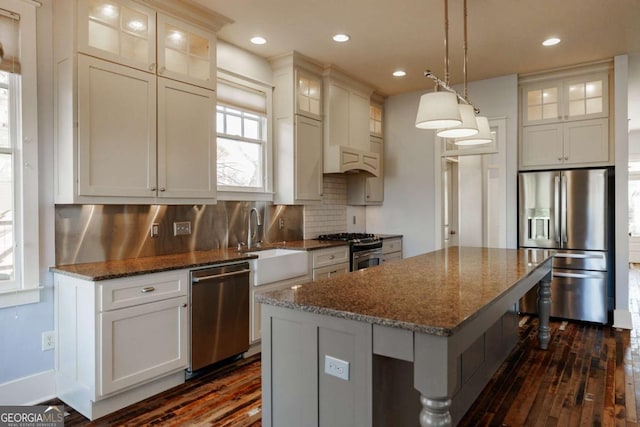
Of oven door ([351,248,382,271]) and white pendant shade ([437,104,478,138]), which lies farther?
oven door ([351,248,382,271])

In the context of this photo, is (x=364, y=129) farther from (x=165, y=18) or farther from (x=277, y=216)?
(x=165, y=18)

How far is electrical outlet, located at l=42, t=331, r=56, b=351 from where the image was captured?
2764 mm

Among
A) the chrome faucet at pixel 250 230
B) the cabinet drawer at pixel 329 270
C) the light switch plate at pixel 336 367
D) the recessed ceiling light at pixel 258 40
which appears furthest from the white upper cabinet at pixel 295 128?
the light switch plate at pixel 336 367

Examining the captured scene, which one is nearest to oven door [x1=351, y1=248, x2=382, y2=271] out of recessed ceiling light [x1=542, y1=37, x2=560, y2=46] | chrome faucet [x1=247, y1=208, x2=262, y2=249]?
chrome faucet [x1=247, y1=208, x2=262, y2=249]

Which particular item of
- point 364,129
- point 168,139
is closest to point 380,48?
point 364,129

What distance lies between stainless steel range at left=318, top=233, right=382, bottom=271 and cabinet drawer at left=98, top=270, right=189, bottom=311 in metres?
2.12

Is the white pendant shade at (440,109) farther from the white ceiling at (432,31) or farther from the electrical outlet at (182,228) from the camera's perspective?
the electrical outlet at (182,228)

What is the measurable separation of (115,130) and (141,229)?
83 centimetres

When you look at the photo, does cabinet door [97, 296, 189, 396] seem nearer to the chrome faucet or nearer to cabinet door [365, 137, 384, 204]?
the chrome faucet

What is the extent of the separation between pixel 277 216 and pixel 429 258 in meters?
1.90

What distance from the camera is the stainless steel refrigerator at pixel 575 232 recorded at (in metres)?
4.42

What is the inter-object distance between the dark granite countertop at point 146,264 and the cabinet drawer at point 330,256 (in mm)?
673

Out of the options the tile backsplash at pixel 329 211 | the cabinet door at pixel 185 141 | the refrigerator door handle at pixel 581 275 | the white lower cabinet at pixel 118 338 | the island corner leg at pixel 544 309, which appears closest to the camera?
the white lower cabinet at pixel 118 338

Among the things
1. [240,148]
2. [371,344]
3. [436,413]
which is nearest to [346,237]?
[240,148]
